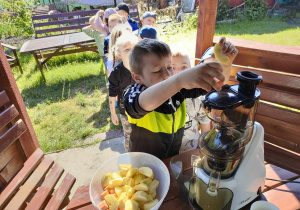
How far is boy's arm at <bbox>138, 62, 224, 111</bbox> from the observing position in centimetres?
71

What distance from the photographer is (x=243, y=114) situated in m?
0.83

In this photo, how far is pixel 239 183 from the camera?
870 mm

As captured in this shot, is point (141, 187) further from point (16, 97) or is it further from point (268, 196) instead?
point (16, 97)

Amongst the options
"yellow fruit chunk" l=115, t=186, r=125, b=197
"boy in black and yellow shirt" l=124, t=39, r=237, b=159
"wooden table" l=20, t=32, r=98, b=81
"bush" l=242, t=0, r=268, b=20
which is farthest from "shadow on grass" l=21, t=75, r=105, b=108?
"bush" l=242, t=0, r=268, b=20

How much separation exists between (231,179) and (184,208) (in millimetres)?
Result: 291

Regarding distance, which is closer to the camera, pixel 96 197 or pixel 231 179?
pixel 231 179

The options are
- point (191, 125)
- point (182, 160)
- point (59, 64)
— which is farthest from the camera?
point (59, 64)

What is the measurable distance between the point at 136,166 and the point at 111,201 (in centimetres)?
29

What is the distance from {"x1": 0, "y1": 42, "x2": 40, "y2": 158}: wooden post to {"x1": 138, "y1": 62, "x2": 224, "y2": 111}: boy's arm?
1.28m

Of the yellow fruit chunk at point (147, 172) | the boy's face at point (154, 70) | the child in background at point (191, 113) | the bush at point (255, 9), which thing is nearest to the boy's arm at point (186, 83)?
the boy's face at point (154, 70)

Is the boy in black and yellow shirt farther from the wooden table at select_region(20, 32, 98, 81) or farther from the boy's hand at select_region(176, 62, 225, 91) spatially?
the wooden table at select_region(20, 32, 98, 81)

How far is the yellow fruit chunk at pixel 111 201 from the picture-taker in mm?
895

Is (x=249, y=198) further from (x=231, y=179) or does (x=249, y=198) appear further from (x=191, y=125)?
(x=191, y=125)

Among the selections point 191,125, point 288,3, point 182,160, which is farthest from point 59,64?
point 288,3
